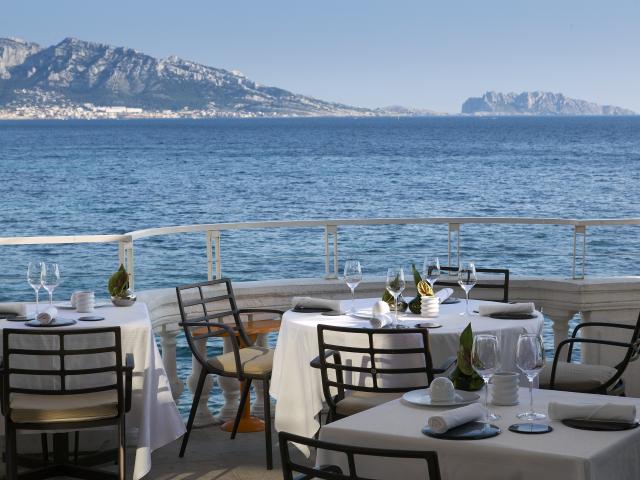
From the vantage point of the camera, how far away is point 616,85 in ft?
205

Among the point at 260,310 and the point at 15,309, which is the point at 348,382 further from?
the point at 15,309

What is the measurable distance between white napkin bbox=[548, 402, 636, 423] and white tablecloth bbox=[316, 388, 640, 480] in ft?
0.12

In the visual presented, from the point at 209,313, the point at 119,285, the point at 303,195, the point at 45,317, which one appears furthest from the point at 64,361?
the point at 303,195

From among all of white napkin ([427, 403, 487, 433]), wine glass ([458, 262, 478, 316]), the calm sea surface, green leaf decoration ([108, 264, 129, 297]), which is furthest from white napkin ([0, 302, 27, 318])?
the calm sea surface

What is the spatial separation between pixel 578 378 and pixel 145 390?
2115 mm

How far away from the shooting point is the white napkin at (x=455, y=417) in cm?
329

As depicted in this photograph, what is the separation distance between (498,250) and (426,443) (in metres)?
25.4

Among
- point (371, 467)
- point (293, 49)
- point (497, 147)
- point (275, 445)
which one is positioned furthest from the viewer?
point (497, 147)

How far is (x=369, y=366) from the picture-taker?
5.33 m

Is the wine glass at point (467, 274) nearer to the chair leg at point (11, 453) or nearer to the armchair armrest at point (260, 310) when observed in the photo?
the armchair armrest at point (260, 310)

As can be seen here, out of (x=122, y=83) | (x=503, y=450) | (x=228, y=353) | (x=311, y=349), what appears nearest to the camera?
(x=503, y=450)

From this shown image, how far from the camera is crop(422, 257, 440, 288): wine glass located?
5777 millimetres

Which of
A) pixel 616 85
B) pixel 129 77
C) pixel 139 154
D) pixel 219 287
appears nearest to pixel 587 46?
pixel 616 85

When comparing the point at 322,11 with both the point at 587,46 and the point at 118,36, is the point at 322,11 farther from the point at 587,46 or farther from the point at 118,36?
the point at 118,36
